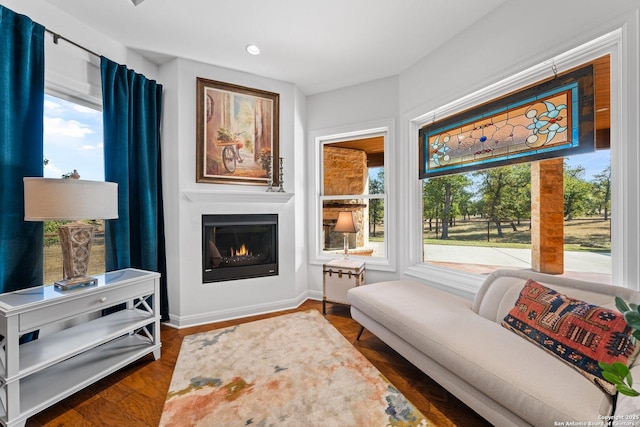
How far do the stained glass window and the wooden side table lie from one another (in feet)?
4.45

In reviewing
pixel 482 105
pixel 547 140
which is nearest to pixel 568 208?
pixel 547 140

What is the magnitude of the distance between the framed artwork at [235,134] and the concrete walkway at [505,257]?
2014 millimetres

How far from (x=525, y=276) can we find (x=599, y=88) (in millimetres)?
1265

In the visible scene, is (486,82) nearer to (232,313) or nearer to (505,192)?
(505,192)

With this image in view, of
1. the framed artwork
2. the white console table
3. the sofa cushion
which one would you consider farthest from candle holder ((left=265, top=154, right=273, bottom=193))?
the sofa cushion

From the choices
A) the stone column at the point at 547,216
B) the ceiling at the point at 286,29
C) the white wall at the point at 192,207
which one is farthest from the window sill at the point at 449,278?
the ceiling at the point at 286,29

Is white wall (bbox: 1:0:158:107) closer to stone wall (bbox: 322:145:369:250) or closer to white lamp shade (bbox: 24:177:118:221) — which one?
white lamp shade (bbox: 24:177:118:221)

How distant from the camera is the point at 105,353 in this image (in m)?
1.98

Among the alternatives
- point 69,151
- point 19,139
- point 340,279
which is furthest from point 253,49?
point 340,279

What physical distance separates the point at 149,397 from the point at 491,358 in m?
2.04

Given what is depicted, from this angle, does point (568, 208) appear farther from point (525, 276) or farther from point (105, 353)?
point (105, 353)

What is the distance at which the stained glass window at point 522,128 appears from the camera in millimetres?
1738

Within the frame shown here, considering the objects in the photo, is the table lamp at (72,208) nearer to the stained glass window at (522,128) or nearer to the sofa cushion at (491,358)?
the sofa cushion at (491,358)

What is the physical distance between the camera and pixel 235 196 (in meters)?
2.94
